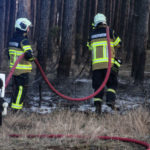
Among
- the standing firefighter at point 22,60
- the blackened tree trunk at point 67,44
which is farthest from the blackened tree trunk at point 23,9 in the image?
the standing firefighter at point 22,60

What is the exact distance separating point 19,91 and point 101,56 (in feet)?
6.15

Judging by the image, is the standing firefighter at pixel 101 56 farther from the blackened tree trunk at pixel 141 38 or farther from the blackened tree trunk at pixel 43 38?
the blackened tree trunk at pixel 141 38

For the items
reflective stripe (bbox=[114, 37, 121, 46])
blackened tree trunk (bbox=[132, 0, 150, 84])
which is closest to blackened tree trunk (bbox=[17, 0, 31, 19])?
blackened tree trunk (bbox=[132, 0, 150, 84])

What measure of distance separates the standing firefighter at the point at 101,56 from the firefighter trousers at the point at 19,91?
1.52m

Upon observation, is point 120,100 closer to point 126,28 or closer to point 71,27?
point 71,27

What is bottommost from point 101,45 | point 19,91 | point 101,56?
point 19,91

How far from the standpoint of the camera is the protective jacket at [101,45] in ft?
21.0

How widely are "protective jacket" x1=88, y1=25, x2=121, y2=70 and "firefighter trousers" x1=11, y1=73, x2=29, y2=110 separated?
5.10 ft

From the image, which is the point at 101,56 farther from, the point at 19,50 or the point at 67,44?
the point at 67,44

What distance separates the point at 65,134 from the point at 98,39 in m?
2.84

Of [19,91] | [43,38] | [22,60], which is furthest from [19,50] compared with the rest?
[43,38]

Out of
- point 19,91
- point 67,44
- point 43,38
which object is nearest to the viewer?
point 19,91

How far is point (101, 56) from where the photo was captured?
6430mm

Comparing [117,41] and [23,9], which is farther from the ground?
[23,9]
